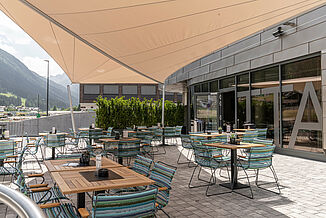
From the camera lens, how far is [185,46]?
5891mm

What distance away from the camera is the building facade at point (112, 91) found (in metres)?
47.3

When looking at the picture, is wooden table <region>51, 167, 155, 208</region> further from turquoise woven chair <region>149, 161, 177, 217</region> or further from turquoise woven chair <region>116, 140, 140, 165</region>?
Result: turquoise woven chair <region>116, 140, 140, 165</region>


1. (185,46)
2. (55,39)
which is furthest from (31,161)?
(185,46)

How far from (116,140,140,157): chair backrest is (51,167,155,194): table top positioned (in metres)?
2.99

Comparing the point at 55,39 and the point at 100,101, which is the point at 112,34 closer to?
the point at 55,39

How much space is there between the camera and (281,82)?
33.0ft

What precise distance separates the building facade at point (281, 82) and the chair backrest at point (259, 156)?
4.25m

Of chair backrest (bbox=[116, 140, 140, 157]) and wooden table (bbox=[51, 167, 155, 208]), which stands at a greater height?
wooden table (bbox=[51, 167, 155, 208])

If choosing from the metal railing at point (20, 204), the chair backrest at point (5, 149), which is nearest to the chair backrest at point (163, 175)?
the metal railing at point (20, 204)

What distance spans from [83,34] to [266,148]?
13.0ft

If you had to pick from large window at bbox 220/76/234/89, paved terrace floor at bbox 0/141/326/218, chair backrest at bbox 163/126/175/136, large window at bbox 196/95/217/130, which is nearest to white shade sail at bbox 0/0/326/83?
paved terrace floor at bbox 0/141/326/218

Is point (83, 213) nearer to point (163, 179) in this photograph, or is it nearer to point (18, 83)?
point (163, 179)

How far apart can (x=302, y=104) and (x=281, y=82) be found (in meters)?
1.30

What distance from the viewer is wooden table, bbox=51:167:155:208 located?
254cm
